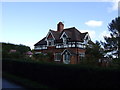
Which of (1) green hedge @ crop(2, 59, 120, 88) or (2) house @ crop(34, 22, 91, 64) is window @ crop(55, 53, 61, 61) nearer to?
(2) house @ crop(34, 22, 91, 64)

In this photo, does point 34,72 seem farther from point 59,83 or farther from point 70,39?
point 70,39

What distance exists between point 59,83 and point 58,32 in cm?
3479

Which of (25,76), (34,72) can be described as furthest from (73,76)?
(25,76)

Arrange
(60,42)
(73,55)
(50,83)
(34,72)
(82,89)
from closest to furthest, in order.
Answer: (82,89)
(50,83)
(34,72)
(73,55)
(60,42)

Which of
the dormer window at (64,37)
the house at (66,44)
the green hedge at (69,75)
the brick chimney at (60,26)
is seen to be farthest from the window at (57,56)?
the green hedge at (69,75)

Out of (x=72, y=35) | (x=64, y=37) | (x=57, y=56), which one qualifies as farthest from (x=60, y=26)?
(x=57, y=56)

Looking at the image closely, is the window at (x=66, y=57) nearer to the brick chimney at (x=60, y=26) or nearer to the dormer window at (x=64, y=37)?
the dormer window at (x=64, y=37)

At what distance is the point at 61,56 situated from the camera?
38562mm

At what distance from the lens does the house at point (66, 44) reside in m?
37.0

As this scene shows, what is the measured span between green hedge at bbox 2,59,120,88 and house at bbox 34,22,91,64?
23.2 m

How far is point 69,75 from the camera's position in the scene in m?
8.64

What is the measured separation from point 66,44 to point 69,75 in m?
30.1

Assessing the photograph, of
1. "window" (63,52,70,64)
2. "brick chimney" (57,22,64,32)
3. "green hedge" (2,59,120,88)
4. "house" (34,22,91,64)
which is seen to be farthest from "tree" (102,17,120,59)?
"green hedge" (2,59,120,88)

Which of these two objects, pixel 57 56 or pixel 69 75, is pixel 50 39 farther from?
pixel 69 75
